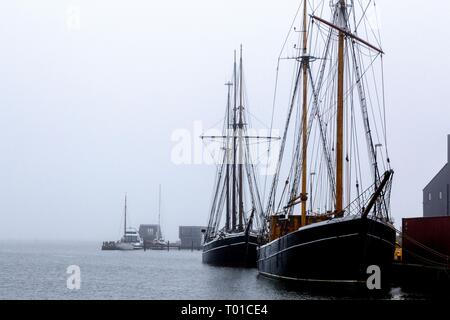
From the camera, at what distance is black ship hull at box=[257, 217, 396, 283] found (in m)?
39.5

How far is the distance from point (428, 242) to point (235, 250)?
3388 cm

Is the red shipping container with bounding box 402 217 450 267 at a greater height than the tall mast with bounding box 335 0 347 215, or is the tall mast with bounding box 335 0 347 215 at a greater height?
the tall mast with bounding box 335 0 347 215

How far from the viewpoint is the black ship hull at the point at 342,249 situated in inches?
1555

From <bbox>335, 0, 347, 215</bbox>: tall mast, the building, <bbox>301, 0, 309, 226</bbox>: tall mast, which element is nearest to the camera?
<bbox>335, 0, 347, 215</bbox>: tall mast

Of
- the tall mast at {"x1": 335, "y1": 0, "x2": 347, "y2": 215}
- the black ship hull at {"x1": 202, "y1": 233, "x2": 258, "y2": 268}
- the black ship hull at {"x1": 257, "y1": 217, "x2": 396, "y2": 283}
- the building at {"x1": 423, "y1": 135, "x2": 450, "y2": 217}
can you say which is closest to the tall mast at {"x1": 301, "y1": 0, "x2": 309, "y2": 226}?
the tall mast at {"x1": 335, "y1": 0, "x2": 347, "y2": 215}

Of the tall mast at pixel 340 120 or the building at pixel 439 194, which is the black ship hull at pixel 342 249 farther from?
the building at pixel 439 194

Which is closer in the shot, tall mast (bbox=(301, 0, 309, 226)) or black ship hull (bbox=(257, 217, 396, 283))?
black ship hull (bbox=(257, 217, 396, 283))

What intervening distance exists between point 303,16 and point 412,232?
18.9m

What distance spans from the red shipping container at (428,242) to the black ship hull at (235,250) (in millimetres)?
27780

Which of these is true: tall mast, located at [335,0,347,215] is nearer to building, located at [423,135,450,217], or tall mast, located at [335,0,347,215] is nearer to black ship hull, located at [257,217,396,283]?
black ship hull, located at [257,217,396,283]

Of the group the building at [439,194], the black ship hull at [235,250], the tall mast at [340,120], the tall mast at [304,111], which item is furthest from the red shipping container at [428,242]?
the black ship hull at [235,250]

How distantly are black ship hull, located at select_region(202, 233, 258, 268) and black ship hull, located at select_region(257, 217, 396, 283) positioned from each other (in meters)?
34.5
